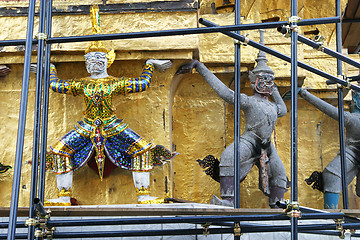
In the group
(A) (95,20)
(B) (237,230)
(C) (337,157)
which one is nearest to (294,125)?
(B) (237,230)

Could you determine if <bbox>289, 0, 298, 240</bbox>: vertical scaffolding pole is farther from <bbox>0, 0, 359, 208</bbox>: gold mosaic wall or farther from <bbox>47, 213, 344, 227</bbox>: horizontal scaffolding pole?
<bbox>0, 0, 359, 208</bbox>: gold mosaic wall

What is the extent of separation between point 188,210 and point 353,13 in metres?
6.05

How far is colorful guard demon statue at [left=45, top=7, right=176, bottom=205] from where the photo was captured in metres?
7.26

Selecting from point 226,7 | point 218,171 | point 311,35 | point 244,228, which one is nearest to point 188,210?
point 244,228

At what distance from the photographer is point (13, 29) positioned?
793 centimetres

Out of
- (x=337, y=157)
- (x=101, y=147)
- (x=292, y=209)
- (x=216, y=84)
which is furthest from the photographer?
(x=337, y=157)

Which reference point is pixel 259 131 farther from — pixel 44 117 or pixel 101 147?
pixel 44 117

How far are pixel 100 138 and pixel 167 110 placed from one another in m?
0.89

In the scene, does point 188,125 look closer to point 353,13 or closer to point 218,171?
point 218,171

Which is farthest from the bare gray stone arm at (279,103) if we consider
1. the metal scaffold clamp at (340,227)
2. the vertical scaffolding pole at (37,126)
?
the vertical scaffolding pole at (37,126)

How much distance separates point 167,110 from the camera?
7.85 m

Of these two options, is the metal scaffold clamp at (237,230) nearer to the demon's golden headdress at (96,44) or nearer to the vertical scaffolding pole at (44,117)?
the vertical scaffolding pole at (44,117)

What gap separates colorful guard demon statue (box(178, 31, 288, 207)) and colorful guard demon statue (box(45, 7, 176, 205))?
0.68 meters

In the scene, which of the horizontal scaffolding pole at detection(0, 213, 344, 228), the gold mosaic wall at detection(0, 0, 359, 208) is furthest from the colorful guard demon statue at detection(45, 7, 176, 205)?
the horizontal scaffolding pole at detection(0, 213, 344, 228)
